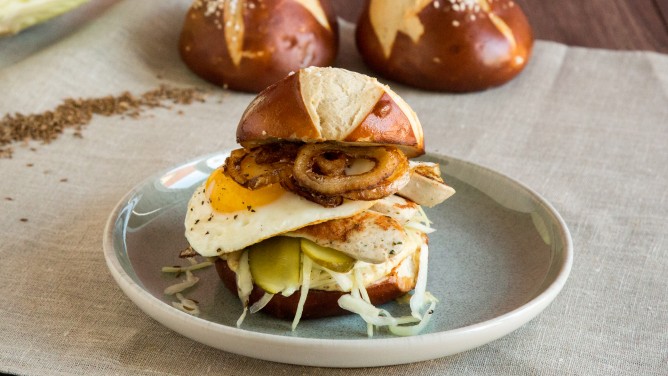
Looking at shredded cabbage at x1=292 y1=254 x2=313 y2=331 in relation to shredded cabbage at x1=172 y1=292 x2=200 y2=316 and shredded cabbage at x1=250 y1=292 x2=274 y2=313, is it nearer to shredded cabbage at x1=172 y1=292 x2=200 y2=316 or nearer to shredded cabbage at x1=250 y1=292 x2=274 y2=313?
shredded cabbage at x1=250 y1=292 x2=274 y2=313

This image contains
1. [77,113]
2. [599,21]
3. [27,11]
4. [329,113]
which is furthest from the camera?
[599,21]

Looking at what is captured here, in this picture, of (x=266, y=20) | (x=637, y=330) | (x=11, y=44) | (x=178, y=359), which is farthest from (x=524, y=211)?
(x=11, y=44)

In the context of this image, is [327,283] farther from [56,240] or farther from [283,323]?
[56,240]

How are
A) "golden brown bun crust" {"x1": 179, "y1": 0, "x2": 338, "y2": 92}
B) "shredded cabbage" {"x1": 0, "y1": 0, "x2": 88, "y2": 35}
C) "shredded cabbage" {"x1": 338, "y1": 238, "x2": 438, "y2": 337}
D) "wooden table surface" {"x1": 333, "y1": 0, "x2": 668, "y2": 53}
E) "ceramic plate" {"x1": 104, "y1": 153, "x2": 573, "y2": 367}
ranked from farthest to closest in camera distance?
1. "wooden table surface" {"x1": 333, "y1": 0, "x2": 668, "y2": 53}
2. "shredded cabbage" {"x1": 0, "y1": 0, "x2": 88, "y2": 35}
3. "golden brown bun crust" {"x1": 179, "y1": 0, "x2": 338, "y2": 92}
4. "shredded cabbage" {"x1": 338, "y1": 238, "x2": 438, "y2": 337}
5. "ceramic plate" {"x1": 104, "y1": 153, "x2": 573, "y2": 367}

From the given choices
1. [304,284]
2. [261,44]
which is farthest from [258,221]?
[261,44]

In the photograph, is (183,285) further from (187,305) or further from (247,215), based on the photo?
(247,215)

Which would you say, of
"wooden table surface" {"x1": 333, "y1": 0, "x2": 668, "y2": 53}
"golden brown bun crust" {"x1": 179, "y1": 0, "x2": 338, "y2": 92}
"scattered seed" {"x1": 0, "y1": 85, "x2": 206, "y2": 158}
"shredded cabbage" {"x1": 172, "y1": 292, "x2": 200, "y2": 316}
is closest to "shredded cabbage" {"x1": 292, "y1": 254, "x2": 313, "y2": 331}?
"shredded cabbage" {"x1": 172, "y1": 292, "x2": 200, "y2": 316}
